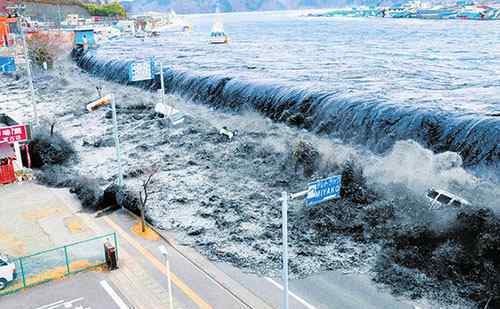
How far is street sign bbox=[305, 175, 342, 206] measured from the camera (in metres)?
13.6

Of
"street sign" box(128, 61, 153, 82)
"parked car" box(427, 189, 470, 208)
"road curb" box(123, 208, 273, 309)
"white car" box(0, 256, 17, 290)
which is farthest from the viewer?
"street sign" box(128, 61, 153, 82)

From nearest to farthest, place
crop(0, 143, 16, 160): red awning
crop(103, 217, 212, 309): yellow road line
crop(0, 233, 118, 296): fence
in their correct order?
crop(103, 217, 212, 309): yellow road line, crop(0, 233, 118, 296): fence, crop(0, 143, 16, 160): red awning

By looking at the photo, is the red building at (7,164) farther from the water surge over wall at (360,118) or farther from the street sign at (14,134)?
the water surge over wall at (360,118)

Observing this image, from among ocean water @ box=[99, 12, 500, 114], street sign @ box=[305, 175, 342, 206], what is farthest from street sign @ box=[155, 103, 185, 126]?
street sign @ box=[305, 175, 342, 206]

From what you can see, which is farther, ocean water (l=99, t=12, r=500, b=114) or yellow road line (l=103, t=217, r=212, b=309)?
ocean water (l=99, t=12, r=500, b=114)

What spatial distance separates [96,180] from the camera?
107 feet

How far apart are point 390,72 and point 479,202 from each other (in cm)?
3073

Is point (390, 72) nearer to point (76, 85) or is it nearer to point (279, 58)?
point (279, 58)

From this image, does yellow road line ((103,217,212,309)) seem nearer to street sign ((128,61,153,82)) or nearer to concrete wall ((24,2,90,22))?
street sign ((128,61,153,82))

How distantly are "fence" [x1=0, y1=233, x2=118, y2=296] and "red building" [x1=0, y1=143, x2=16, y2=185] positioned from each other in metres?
12.2

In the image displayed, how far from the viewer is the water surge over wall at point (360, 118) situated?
30.8 metres

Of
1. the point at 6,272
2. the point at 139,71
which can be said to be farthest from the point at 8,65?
the point at 6,272

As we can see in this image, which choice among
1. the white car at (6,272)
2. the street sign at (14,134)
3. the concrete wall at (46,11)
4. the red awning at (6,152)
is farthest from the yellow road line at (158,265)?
the concrete wall at (46,11)

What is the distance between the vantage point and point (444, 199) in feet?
83.7
